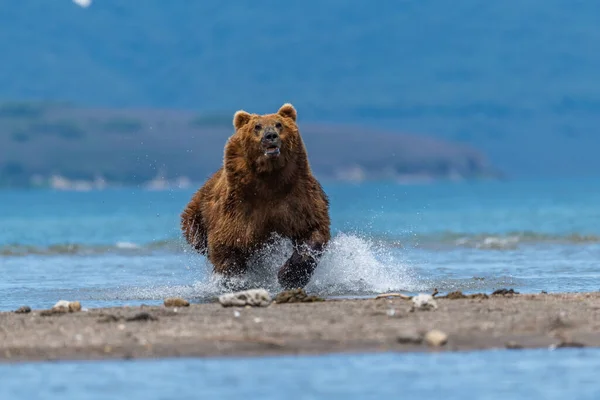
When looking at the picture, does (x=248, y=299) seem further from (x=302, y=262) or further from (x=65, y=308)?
(x=302, y=262)

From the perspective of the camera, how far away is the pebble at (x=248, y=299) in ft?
34.0

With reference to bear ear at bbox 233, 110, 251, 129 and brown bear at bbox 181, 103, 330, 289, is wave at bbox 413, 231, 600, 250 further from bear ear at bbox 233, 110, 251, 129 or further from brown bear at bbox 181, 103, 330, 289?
bear ear at bbox 233, 110, 251, 129

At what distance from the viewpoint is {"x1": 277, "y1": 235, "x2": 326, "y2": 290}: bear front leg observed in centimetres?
1234

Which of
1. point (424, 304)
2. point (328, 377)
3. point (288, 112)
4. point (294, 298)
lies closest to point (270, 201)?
point (288, 112)

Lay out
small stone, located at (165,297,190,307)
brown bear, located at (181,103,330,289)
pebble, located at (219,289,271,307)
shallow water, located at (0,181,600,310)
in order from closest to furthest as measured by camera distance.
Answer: pebble, located at (219,289,271,307)
small stone, located at (165,297,190,307)
brown bear, located at (181,103,330,289)
shallow water, located at (0,181,600,310)

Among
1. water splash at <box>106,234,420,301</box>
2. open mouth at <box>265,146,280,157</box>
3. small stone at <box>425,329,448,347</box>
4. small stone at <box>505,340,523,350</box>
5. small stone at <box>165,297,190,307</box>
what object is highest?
open mouth at <box>265,146,280,157</box>

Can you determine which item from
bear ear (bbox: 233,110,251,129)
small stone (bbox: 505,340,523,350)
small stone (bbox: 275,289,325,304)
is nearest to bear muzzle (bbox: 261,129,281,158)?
bear ear (bbox: 233,110,251,129)

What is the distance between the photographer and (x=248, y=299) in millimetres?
10375

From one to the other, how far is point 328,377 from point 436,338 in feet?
3.70

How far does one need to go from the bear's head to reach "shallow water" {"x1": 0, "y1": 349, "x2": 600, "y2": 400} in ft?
13.2

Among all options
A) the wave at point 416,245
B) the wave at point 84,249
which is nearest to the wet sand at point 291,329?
the wave at point 416,245

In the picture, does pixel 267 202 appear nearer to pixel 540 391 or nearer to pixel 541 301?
pixel 541 301

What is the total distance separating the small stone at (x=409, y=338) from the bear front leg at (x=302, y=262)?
385 cm

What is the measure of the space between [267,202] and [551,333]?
420 cm
